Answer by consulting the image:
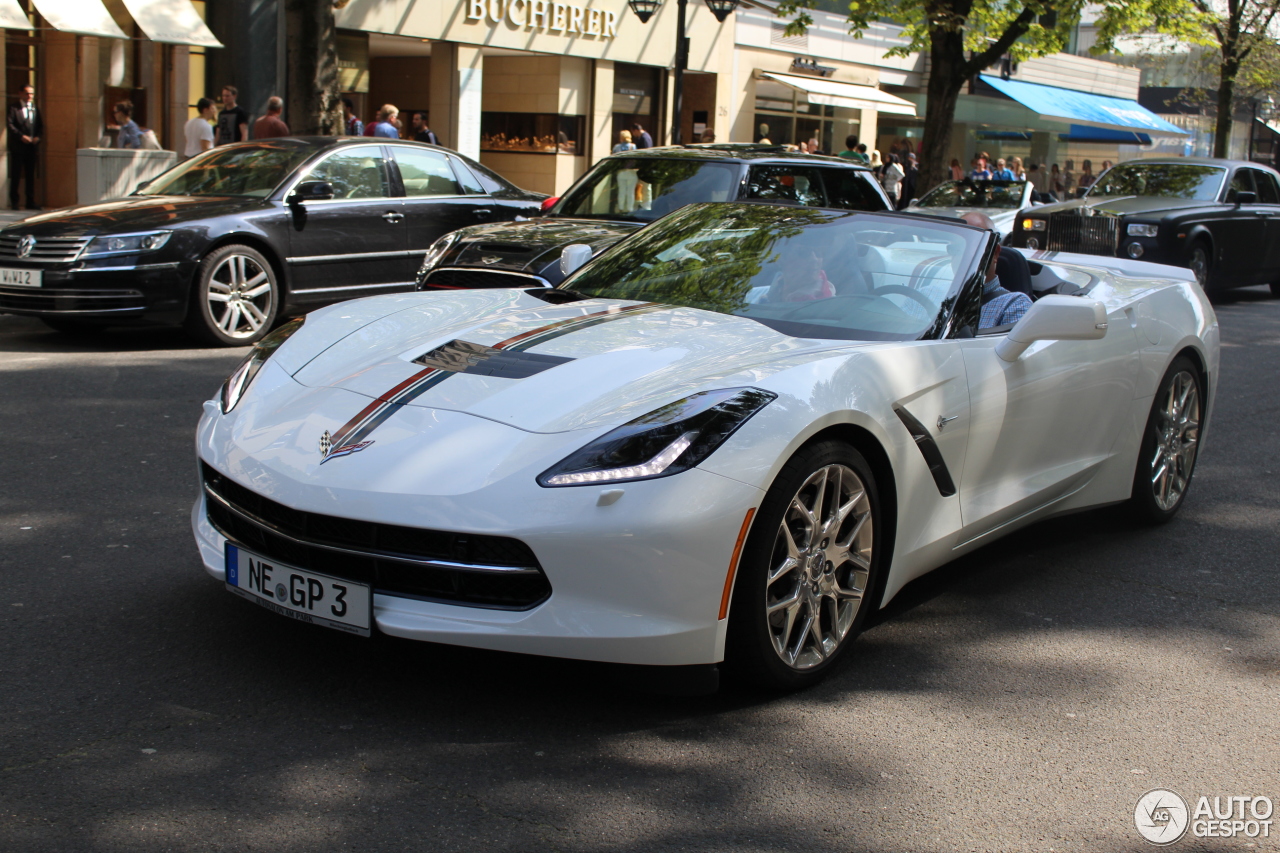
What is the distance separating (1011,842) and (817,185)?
307 inches

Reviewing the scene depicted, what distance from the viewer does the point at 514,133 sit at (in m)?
26.0

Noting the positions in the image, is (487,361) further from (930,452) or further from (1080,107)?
(1080,107)

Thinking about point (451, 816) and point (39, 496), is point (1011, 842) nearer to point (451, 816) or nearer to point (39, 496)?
point (451, 816)

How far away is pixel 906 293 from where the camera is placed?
4.48 metres

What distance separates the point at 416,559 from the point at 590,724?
649mm

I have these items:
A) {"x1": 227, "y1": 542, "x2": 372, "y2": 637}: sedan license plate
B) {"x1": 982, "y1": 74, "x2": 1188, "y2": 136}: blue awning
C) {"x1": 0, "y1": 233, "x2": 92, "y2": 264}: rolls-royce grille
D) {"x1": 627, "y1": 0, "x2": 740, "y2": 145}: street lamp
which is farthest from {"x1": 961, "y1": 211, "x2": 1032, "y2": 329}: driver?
{"x1": 982, "y1": 74, "x2": 1188, "y2": 136}: blue awning

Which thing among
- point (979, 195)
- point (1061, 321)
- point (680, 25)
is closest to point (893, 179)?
point (979, 195)

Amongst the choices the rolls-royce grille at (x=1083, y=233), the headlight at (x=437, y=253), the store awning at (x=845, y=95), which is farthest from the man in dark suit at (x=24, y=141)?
the store awning at (x=845, y=95)

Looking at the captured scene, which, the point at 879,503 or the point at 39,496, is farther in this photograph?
the point at 39,496

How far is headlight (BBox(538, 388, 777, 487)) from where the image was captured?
3184 millimetres

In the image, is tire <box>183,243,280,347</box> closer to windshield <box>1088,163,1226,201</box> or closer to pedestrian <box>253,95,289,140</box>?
pedestrian <box>253,95,289,140</box>

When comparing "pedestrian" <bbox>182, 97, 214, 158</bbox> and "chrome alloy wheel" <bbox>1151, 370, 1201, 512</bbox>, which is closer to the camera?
"chrome alloy wheel" <bbox>1151, 370, 1201, 512</bbox>

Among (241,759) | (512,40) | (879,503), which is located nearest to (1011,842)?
(879,503)

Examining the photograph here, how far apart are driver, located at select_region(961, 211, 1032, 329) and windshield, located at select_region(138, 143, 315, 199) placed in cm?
627
